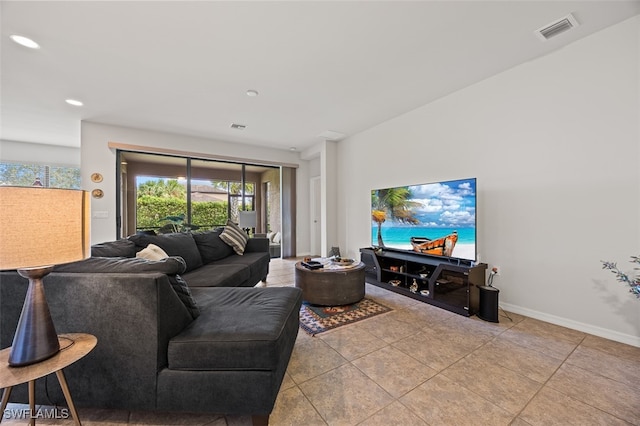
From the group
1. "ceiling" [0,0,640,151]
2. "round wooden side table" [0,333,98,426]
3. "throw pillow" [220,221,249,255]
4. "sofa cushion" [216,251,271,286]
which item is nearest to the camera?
"round wooden side table" [0,333,98,426]

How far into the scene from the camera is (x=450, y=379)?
158cm

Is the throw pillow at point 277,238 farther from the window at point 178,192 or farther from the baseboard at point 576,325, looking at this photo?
the baseboard at point 576,325

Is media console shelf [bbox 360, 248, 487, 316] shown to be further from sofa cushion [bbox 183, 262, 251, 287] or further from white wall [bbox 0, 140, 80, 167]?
white wall [bbox 0, 140, 80, 167]

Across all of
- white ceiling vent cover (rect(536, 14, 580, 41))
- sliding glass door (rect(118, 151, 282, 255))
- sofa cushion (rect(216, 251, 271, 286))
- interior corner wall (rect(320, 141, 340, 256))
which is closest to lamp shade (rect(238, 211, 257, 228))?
sliding glass door (rect(118, 151, 282, 255))

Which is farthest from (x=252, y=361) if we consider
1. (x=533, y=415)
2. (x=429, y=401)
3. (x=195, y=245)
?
(x=195, y=245)

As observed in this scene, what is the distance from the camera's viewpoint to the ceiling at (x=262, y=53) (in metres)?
1.81

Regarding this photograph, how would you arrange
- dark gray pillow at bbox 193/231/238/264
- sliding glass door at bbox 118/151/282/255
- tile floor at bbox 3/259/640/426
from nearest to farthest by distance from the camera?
1. tile floor at bbox 3/259/640/426
2. dark gray pillow at bbox 193/231/238/264
3. sliding glass door at bbox 118/151/282/255

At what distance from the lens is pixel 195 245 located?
307cm

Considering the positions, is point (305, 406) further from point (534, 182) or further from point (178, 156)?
point (178, 156)

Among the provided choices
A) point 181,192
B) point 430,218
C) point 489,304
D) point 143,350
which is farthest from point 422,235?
point 181,192

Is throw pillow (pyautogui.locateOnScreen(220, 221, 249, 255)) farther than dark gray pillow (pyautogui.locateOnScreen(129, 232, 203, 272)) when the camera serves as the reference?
Yes

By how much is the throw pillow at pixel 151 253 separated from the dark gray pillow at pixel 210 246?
2.44 feet

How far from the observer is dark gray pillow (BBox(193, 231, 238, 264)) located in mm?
3207

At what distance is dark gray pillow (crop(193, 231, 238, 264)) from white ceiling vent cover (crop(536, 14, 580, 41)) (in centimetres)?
407
